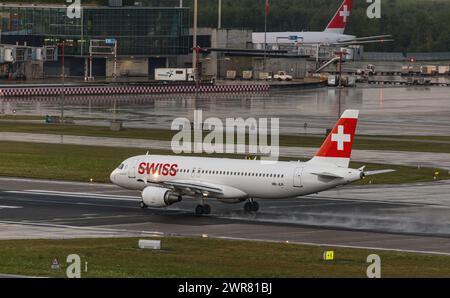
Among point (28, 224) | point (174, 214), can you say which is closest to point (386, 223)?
point (174, 214)

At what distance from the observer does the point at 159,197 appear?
271 feet

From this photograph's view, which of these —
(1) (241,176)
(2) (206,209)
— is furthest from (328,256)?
(2) (206,209)

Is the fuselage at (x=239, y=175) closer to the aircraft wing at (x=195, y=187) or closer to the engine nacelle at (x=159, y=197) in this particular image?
the aircraft wing at (x=195, y=187)

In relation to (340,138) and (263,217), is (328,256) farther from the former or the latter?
(263,217)

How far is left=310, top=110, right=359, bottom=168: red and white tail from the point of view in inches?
3162

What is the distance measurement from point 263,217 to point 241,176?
10.6 ft

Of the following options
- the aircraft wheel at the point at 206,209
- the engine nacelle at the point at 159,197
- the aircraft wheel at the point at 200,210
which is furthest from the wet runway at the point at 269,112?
the engine nacelle at the point at 159,197

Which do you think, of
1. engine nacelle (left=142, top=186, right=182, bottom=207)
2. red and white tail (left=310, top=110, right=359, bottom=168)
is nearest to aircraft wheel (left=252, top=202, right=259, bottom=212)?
engine nacelle (left=142, top=186, right=182, bottom=207)

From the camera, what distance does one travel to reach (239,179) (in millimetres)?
83062

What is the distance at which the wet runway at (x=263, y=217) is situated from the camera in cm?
7356

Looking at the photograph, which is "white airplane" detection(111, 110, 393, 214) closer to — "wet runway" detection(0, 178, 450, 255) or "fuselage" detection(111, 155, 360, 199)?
"fuselage" detection(111, 155, 360, 199)

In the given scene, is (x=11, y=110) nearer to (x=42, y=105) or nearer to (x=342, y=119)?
(x=42, y=105)

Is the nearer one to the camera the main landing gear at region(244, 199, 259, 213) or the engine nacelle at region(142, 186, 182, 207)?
the engine nacelle at region(142, 186, 182, 207)

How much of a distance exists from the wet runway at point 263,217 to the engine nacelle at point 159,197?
3.08 ft
